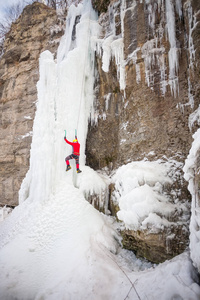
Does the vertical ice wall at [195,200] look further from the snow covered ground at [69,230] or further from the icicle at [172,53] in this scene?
the icicle at [172,53]

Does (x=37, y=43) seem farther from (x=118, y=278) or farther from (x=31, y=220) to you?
(x=118, y=278)

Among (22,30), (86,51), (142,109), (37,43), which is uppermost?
(22,30)

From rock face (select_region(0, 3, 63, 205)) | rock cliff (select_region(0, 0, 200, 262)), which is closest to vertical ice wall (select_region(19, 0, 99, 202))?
rock cliff (select_region(0, 0, 200, 262))

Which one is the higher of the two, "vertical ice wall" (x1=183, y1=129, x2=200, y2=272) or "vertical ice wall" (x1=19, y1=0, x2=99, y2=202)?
"vertical ice wall" (x1=19, y1=0, x2=99, y2=202)

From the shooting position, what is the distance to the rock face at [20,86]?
6543mm

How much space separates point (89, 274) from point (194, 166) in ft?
7.50

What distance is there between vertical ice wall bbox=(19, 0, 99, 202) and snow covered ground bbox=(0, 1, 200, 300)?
26 millimetres

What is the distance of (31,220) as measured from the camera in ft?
11.8

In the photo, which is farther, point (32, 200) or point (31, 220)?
point (32, 200)

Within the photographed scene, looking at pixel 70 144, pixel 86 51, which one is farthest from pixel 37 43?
pixel 70 144

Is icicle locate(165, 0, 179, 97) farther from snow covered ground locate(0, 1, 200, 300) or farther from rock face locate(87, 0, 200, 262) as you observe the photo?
snow covered ground locate(0, 1, 200, 300)

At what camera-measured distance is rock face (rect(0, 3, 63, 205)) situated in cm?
654

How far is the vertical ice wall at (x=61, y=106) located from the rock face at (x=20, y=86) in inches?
79.2

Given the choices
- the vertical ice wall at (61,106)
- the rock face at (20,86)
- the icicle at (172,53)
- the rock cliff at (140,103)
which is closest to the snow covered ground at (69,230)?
the vertical ice wall at (61,106)
